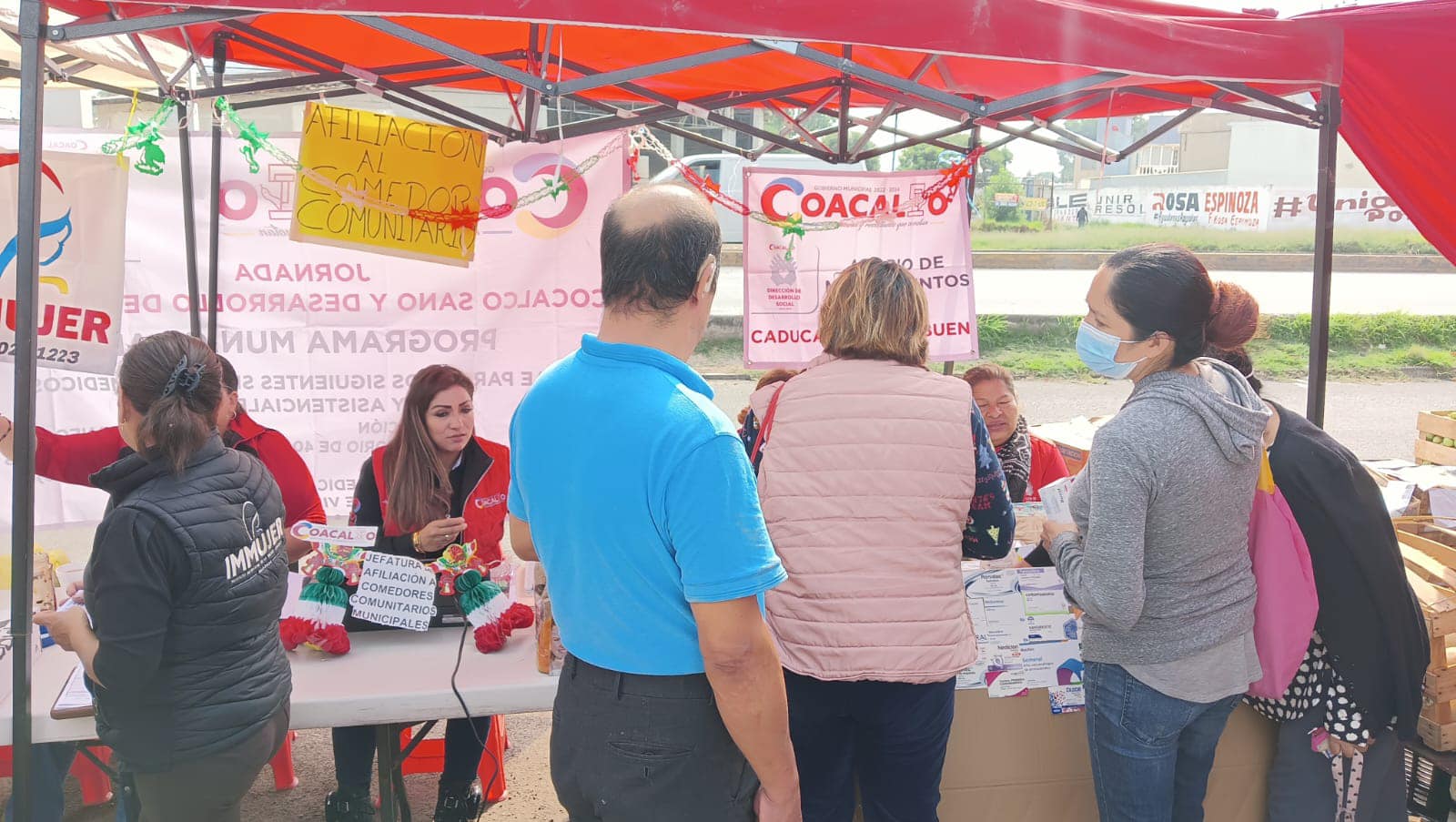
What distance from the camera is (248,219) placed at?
4.31 meters

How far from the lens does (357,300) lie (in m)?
4.38

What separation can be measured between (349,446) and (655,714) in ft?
10.9

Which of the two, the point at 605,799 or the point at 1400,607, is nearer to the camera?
the point at 605,799

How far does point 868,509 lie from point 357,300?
296cm

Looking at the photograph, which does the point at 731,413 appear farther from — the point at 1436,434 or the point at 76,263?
the point at 76,263

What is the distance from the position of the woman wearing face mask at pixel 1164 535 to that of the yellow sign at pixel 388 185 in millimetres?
2355

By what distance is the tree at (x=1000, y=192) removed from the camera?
86.7 ft

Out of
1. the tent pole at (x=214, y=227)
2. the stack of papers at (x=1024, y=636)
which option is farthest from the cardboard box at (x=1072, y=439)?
the tent pole at (x=214, y=227)

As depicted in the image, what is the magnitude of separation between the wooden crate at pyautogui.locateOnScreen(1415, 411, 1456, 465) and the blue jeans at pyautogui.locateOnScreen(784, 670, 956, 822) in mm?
3591

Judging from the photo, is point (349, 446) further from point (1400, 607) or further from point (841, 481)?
point (1400, 607)

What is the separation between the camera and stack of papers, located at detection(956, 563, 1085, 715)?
2770mm

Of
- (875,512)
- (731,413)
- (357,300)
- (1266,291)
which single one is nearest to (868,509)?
(875,512)

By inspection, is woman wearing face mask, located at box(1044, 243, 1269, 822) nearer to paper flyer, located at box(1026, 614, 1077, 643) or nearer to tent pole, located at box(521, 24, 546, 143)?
paper flyer, located at box(1026, 614, 1077, 643)

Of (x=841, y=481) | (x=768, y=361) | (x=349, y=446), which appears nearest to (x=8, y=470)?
(x=349, y=446)
